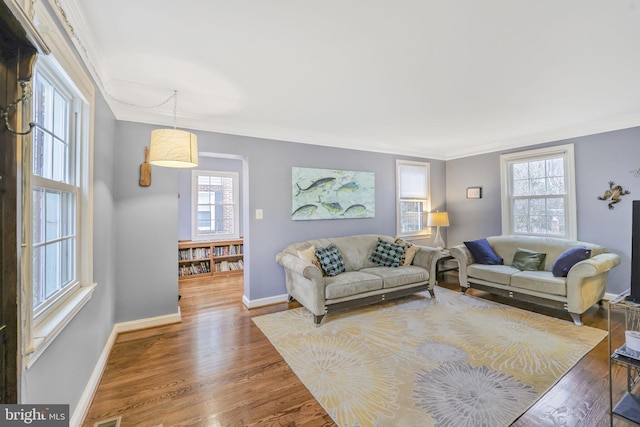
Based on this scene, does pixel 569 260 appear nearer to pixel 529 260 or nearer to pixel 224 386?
pixel 529 260

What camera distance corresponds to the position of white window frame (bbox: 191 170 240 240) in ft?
18.3

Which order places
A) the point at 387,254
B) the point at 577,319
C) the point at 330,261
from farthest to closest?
the point at 387,254 < the point at 330,261 < the point at 577,319

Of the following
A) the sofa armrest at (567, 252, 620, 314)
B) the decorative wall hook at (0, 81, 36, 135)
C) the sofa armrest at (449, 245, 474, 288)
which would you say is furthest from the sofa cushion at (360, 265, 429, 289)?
the decorative wall hook at (0, 81, 36, 135)

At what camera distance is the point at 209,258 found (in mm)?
5477

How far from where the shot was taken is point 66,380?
1530 millimetres

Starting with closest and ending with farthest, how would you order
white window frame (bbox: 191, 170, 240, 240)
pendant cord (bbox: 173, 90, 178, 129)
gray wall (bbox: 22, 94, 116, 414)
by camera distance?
gray wall (bbox: 22, 94, 116, 414) < pendant cord (bbox: 173, 90, 178, 129) < white window frame (bbox: 191, 170, 240, 240)

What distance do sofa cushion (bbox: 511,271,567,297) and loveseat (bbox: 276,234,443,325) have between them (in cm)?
97

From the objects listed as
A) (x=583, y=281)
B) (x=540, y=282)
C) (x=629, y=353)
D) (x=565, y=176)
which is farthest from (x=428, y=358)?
(x=565, y=176)

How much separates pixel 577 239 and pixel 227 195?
20.2ft

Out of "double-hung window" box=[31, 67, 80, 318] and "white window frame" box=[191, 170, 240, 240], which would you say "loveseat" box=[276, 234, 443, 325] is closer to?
"double-hung window" box=[31, 67, 80, 318]

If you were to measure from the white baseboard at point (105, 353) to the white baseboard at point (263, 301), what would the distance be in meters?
0.82

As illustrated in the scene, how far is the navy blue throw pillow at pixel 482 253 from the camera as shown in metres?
4.03

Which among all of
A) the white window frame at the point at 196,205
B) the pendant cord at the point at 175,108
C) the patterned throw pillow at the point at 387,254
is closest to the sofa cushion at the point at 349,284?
the patterned throw pillow at the point at 387,254

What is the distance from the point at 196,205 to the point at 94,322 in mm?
3746
